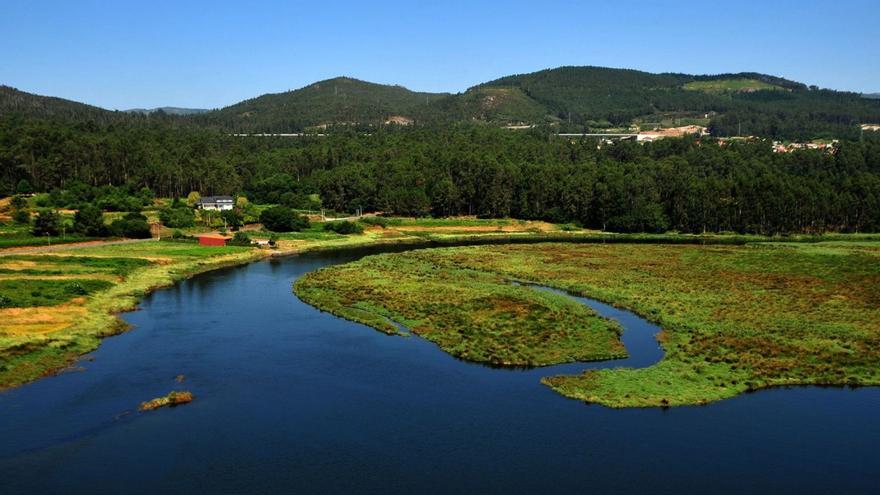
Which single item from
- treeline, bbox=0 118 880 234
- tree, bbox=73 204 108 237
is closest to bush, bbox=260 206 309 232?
tree, bbox=73 204 108 237

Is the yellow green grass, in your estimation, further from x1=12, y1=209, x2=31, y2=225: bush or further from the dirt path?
x1=12, y1=209, x2=31, y2=225: bush

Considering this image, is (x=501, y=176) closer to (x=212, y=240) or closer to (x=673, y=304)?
(x=212, y=240)

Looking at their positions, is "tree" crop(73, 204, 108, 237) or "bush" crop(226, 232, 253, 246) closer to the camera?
"bush" crop(226, 232, 253, 246)

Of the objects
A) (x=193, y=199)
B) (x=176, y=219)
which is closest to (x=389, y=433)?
(x=176, y=219)

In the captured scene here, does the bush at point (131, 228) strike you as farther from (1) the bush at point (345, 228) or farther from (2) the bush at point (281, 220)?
(1) the bush at point (345, 228)

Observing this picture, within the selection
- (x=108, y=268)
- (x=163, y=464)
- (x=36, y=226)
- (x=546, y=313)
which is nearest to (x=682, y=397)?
(x=546, y=313)

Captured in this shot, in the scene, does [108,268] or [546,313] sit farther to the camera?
[108,268]

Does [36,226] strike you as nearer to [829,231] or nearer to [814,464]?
[814,464]
